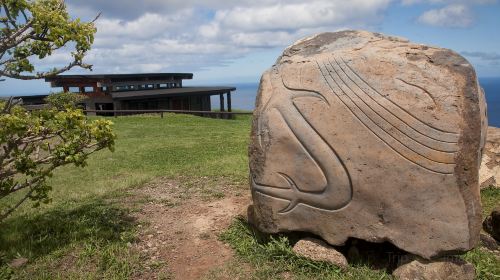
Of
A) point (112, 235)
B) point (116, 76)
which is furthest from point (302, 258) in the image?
point (116, 76)

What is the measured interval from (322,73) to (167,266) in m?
2.53

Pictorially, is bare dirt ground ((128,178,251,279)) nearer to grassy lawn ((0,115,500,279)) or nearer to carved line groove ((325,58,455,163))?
grassy lawn ((0,115,500,279))

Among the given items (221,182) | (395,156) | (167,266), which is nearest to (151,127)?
(221,182)

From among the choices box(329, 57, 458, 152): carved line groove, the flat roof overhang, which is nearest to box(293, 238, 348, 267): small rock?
box(329, 57, 458, 152): carved line groove

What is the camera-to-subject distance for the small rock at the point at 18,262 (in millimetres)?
4406

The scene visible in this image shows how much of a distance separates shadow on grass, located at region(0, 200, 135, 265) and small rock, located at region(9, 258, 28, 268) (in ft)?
0.29

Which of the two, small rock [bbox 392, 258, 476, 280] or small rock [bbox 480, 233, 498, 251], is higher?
small rock [bbox 392, 258, 476, 280]

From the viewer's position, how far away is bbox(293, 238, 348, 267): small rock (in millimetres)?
4199

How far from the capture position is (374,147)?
3.95m

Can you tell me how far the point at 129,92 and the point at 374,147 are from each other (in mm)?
19899

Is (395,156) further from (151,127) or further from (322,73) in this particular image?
(151,127)

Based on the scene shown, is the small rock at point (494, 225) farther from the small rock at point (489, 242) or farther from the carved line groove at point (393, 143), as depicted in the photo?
the carved line groove at point (393, 143)

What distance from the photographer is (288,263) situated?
4.33m

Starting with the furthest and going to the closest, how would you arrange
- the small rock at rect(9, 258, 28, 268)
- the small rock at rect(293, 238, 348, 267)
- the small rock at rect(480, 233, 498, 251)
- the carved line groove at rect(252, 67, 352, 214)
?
the small rock at rect(480, 233, 498, 251) → the small rock at rect(9, 258, 28, 268) → the small rock at rect(293, 238, 348, 267) → the carved line groove at rect(252, 67, 352, 214)
